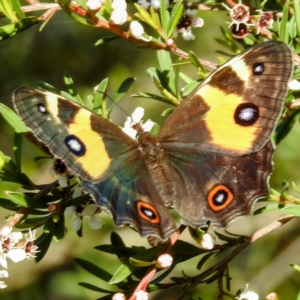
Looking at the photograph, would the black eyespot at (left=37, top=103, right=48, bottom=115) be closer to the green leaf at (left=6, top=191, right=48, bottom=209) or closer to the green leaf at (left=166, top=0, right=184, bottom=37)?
the green leaf at (left=6, top=191, right=48, bottom=209)

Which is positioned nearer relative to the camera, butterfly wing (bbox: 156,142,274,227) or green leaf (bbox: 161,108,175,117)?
butterfly wing (bbox: 156,142,274,227)

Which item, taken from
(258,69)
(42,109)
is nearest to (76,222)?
(42,109)

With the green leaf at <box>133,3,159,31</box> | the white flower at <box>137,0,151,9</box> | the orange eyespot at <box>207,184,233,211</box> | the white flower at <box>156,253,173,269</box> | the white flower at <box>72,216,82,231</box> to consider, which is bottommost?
the orange eyespot at <box>207,184,233,211</box>

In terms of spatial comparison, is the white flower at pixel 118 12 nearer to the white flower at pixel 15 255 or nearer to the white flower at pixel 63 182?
the white flower at pixel 63 182

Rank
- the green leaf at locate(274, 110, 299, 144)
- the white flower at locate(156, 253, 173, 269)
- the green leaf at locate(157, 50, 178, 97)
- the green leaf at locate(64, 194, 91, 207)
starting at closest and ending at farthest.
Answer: the white flower at locate(156, 253, 173, 269), the green leaf at locate(64, 194, 91, 207), the green leaf at locate(157, 50, 178, 97), the green leaf at locate(274, 110, 299, 144)

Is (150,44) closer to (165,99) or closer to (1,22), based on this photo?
(165,99)

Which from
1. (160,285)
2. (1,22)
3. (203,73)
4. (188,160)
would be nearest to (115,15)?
(203,73)

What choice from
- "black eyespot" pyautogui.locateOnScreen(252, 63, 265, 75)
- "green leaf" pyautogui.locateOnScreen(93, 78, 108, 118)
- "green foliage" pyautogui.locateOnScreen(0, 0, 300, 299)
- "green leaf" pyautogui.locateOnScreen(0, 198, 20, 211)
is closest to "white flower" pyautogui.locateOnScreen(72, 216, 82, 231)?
"green foliage" pyautogui.locateOnScreen(0, 0, 300, 299)
